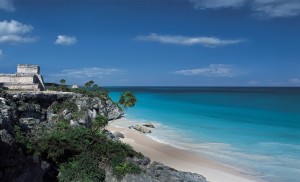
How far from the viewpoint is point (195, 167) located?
22469 millimetres

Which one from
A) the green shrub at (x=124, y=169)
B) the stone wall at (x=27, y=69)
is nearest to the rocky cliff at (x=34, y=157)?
the green shrub at (x=124, y=169)

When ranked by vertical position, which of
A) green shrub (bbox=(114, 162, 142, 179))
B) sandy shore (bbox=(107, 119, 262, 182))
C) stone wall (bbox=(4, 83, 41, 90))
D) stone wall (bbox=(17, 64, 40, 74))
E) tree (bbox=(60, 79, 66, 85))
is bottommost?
sandy shore (bbox=(107, 119, 262, 182))

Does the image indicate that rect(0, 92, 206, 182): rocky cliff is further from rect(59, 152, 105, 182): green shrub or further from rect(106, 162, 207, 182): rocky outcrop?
rect(59, 152, 105, 182): green shrub

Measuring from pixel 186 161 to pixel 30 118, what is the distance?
12.7m

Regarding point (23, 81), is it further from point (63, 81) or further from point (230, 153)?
point (230, 153)

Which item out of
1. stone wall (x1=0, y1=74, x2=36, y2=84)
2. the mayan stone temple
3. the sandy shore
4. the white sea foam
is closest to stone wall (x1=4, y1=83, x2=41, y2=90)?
the mayan stone temple

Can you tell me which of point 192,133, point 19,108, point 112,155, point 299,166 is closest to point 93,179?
point 112,155

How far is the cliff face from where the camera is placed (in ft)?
44.1

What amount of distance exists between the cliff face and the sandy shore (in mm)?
5952

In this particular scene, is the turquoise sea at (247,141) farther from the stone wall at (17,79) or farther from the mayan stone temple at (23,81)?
the stone wall at (17,79)

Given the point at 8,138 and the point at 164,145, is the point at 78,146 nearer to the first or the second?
the point at 8,138

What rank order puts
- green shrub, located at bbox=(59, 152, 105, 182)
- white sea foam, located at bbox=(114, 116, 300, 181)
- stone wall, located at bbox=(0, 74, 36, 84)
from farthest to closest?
1. stone wall, located at bbox=(0, 74, 36, 84)
2. white sea foam, located at bbox=(114, 116, 300, 181)
3. green shrub, located at bbox=(59, 152, 105, 182)

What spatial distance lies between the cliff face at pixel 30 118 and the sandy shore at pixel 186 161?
5.95 m

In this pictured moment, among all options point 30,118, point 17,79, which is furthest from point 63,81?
point 30,118
